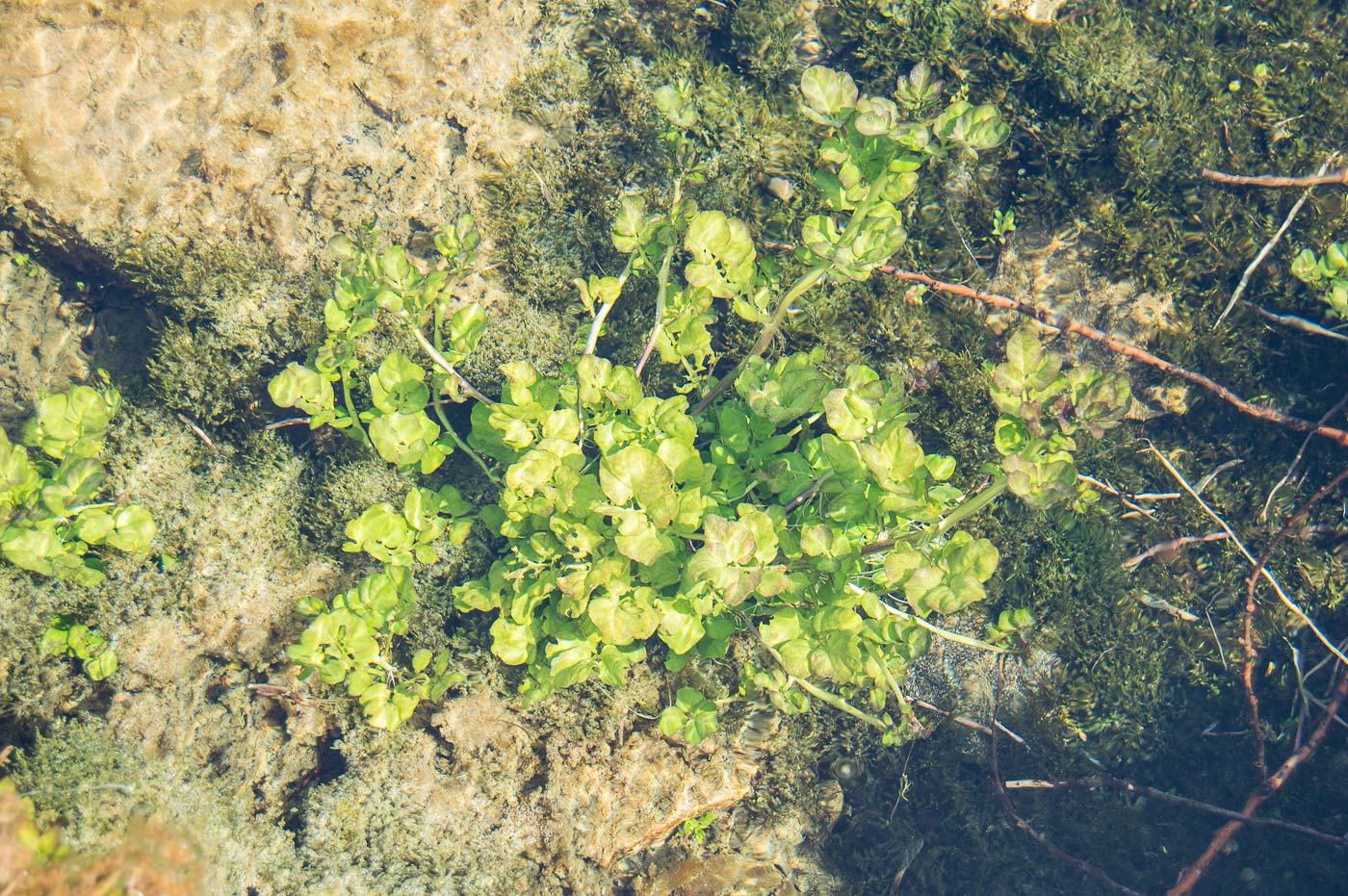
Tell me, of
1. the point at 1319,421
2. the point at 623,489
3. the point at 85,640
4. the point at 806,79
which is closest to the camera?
the point at 623,489

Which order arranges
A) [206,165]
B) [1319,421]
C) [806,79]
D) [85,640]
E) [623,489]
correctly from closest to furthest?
[623,489] < [806,79] < [85,640] < [206,165] < [1319,421]

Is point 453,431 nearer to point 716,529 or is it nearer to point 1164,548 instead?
point 716,529

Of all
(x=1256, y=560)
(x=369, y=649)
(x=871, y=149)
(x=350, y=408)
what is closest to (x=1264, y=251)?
(x=1256, y=560)

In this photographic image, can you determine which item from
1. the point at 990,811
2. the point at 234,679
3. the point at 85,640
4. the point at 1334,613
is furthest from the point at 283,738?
the point at 1334,613

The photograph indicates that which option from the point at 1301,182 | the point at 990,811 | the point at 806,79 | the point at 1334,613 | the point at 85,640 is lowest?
the point at 990,811

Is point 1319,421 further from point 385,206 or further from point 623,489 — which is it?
point 385,206

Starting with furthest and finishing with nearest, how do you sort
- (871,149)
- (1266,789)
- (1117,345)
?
(1117,345), (1266,789), (871,149)

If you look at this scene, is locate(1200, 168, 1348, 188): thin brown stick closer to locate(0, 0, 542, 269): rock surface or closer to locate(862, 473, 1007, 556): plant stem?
locate(862, 473, 1007, 556): plant stem

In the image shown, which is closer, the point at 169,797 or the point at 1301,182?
the point at 169,797
